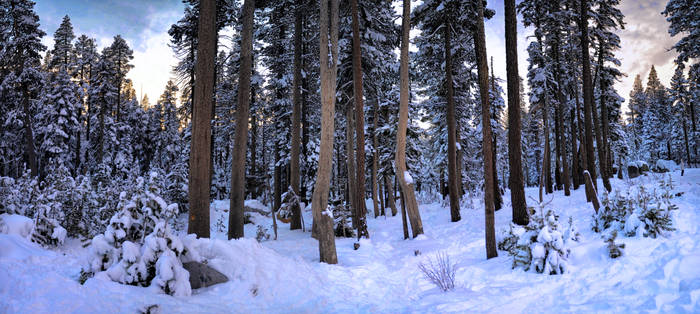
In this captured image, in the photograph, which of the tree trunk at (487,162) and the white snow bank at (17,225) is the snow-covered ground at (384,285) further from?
the white snow bank at (17,225)

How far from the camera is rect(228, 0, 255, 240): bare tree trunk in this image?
A: 9.55 meters

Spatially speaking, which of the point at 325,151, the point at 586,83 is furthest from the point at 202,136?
the point at 586,83

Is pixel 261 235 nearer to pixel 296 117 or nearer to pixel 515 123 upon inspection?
pixel 296 117

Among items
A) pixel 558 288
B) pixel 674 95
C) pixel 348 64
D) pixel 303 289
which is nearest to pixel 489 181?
pixel 558 288

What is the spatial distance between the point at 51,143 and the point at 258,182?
21.2 m

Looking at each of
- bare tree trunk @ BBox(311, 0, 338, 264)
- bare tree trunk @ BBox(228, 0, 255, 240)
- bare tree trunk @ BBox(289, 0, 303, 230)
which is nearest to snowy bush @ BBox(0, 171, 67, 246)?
bare tree trunk @ BBox(228, 0, 255, 240)

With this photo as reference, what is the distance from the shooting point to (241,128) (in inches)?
384

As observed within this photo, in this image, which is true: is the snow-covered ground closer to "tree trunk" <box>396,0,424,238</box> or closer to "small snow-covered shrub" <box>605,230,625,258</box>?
"small snow-covered shrub" <box>605,230,625,258</box>

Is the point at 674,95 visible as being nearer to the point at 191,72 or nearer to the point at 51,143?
the point at 191,72

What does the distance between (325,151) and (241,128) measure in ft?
9.64

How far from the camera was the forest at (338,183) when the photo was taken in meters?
4.70

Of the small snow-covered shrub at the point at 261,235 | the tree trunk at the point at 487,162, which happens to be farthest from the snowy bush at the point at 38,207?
the tree trunk at the point at 487,162

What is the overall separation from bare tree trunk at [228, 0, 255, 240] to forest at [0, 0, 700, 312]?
2.6 inches

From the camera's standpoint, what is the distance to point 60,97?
94.5 feet
